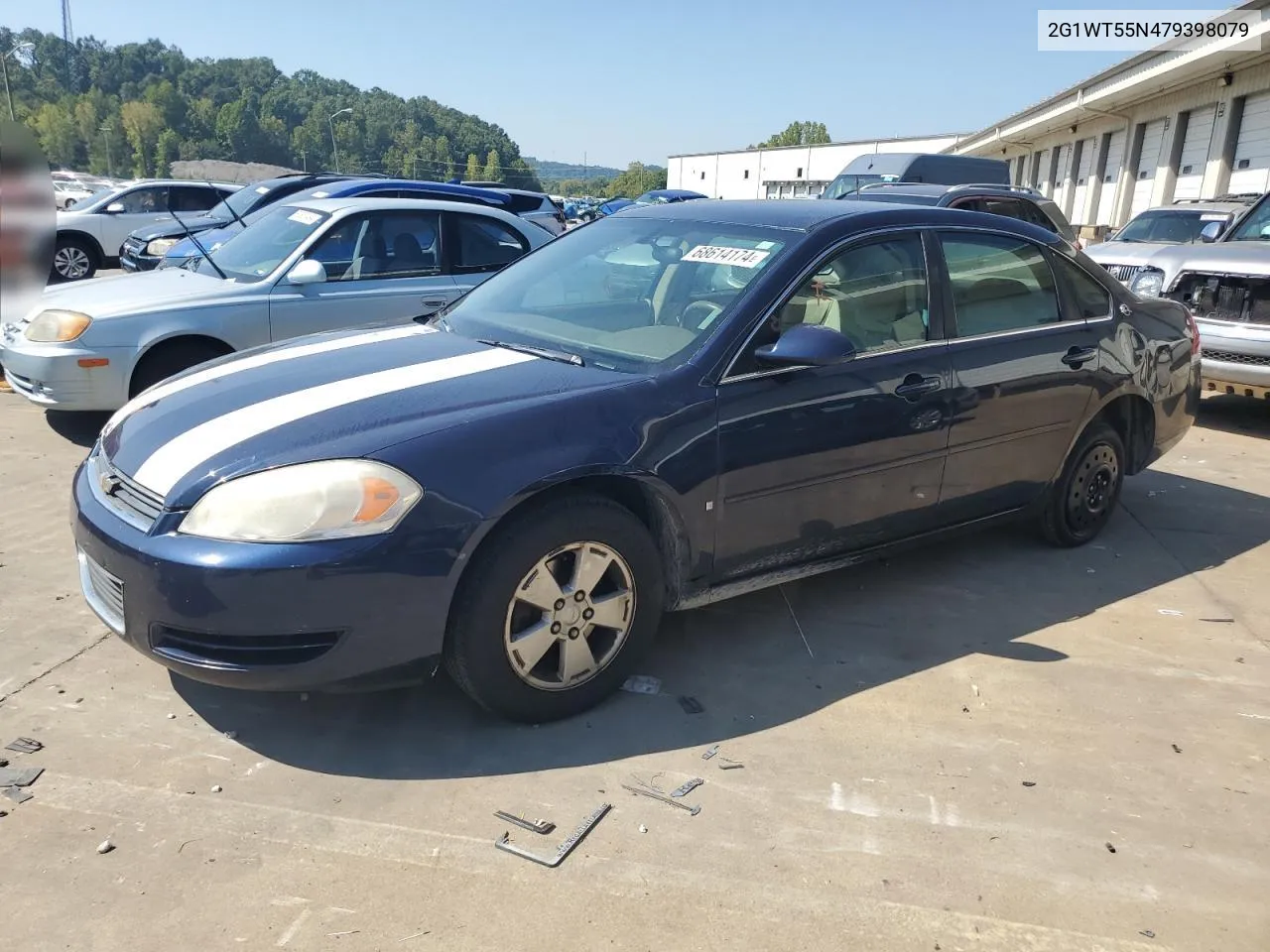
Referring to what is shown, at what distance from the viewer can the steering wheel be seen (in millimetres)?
3488

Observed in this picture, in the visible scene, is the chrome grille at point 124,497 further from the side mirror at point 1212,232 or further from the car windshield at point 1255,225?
the side mirror at point 1212,232

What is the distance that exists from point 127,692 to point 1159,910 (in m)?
3.17

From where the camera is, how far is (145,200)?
15.8 m

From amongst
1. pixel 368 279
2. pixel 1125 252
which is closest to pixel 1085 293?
pixel 368 279

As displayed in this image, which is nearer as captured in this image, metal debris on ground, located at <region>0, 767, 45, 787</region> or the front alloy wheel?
metal debris on ground, located at <region>0, 767, 45, 787</region>

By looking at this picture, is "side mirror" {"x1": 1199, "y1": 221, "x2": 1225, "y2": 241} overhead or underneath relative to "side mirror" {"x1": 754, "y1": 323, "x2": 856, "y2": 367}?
overhead

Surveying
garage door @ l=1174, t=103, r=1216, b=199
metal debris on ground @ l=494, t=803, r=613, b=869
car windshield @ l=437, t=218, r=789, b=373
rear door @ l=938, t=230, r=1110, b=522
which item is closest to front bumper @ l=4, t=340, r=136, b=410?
car windshield @ l=437, t=218, r=789, b=373

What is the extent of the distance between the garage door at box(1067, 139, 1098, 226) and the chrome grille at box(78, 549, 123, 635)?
102ft

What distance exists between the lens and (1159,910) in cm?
245

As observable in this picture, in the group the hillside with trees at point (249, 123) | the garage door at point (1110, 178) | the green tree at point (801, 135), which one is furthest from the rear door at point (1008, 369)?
the green tree at point (801, 135)

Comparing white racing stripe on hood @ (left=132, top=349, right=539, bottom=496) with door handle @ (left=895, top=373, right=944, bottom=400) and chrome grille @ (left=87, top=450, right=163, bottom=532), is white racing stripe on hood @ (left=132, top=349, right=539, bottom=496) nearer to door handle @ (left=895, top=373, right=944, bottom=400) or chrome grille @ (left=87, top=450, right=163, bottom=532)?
chrome grille @ (left=87, top=450, right=163, bottom=532)

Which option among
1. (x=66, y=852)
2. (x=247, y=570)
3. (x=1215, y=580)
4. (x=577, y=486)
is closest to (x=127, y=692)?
(x=66, y=852)

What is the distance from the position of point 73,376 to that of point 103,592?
3415mm

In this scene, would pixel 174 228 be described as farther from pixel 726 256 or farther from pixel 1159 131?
pixel 1159 131
